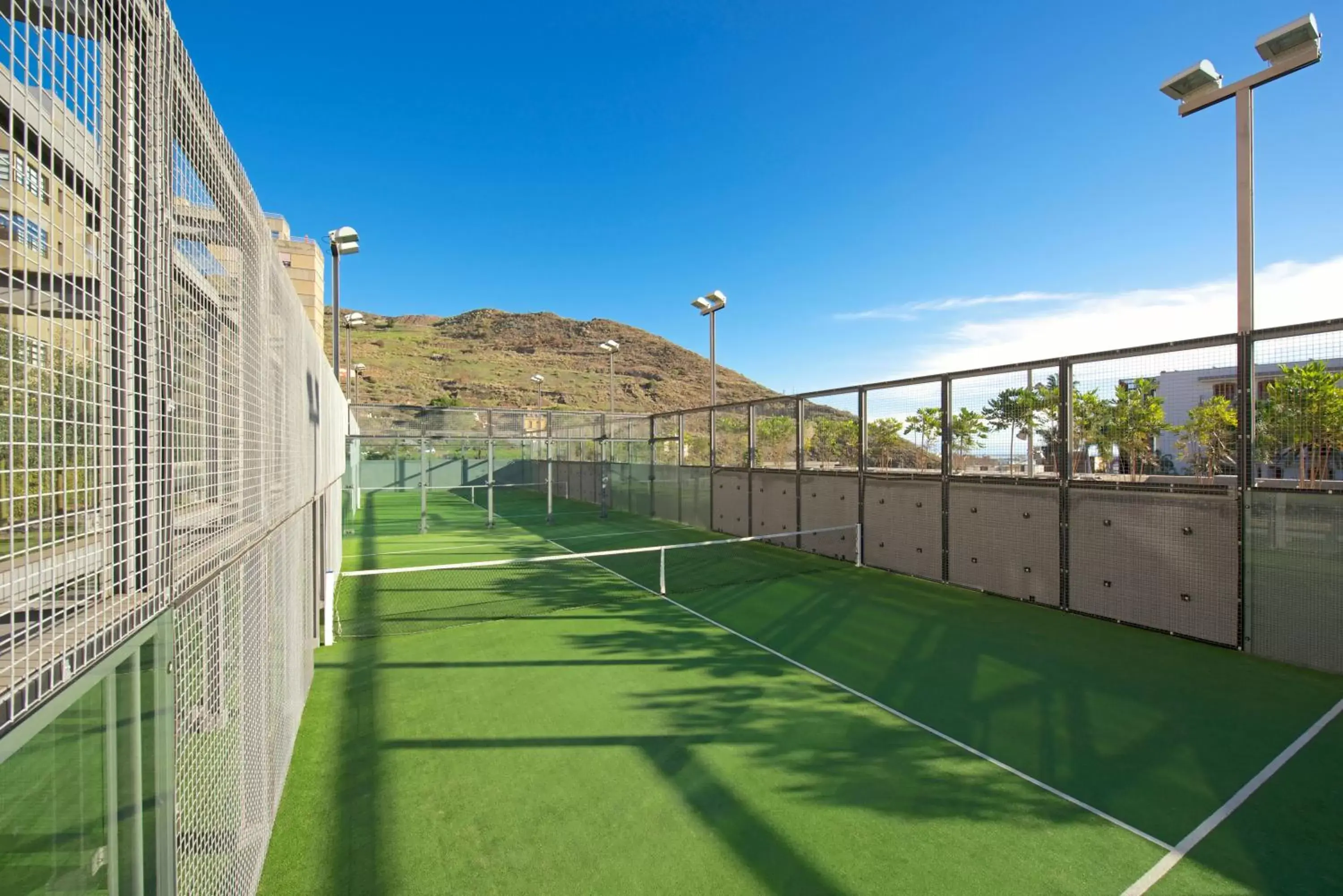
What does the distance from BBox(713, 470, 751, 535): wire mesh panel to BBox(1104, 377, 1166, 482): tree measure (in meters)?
8.09

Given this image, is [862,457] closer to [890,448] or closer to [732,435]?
[890,448]

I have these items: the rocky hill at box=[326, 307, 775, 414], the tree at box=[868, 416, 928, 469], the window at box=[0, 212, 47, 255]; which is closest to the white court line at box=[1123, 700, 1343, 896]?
the window at box=[0, 212, 47, 255]

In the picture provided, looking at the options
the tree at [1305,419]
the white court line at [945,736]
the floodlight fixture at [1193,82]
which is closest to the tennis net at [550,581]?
the white court line at [945,736]

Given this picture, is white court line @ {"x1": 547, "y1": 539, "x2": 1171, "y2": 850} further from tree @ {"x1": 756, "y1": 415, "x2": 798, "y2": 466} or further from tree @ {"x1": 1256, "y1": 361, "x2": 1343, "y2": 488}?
tree @ {"x1": 756, "y1": 415, "x2": 798, "y2": 466}

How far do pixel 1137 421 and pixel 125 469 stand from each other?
32.1 ft

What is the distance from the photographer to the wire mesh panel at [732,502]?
1512 centimetres

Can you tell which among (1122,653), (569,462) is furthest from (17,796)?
(569,462)

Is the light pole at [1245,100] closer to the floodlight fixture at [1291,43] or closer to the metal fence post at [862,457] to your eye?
the floodlight fixture at [1291,43]

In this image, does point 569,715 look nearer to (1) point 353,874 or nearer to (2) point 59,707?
(1) point 353,874

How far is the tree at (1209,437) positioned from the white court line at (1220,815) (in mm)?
3042

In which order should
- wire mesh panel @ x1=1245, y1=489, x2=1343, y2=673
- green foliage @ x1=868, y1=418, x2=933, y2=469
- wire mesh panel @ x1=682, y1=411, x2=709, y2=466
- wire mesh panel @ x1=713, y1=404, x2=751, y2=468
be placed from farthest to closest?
wire mesh panel @ x1=682, y1=411, x2=709, y2=466, wire mesh panel @ x1=713, y1=404, x2=751, y2=468, green foliage @ x1=868, y1=418, x2=933, y2=469, wire mesh panel @ x1=1245, y1=489, x2=1343, y2=673

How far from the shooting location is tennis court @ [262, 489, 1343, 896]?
10.6 ft

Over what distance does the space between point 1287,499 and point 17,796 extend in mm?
10433

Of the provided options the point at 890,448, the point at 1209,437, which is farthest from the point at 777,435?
the point at 1209,437
